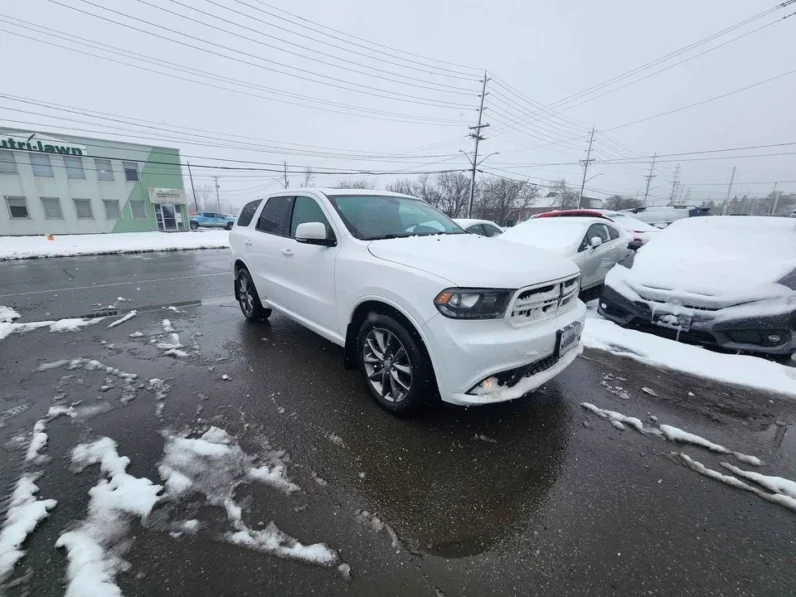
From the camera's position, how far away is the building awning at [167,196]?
28.2m

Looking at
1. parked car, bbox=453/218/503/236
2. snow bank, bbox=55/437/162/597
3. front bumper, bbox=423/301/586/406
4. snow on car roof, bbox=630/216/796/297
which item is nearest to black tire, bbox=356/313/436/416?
front bumper, bbox=423/301/586/406

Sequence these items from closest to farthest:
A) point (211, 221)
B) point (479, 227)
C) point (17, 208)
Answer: point (479, 227) < point (17, 208) < point (211, 221)

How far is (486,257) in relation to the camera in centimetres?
273

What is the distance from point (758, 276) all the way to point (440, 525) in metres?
4.57

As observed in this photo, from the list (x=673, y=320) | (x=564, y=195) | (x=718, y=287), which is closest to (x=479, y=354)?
(x=673, y=320)

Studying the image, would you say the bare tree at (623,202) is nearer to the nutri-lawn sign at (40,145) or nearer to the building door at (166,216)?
the building door at (166,216)

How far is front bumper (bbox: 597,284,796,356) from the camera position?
3.63 metres

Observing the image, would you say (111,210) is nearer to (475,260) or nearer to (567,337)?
(475,260)

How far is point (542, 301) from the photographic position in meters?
2.62

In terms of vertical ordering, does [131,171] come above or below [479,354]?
above

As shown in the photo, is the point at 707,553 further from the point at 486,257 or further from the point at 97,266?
the point at 97,266

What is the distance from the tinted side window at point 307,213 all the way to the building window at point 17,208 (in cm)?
3181

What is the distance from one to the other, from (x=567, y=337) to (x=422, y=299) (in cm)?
120

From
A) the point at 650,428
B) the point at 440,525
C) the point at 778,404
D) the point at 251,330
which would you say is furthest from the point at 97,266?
the point at 778,404
